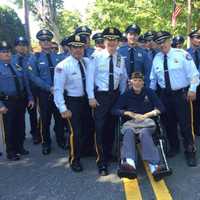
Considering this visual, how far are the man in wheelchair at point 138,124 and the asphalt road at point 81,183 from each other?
230 mm

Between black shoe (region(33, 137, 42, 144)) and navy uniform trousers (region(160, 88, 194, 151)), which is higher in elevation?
navy uniform trousers (region(160, 88, 194, 151))

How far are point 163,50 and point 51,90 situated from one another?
2149 millimetres

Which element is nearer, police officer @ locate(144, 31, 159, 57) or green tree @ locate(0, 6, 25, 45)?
police officer @ locate(144, 31, 159, 57)

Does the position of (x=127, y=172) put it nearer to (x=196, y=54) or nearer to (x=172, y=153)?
(x=172, y=153)

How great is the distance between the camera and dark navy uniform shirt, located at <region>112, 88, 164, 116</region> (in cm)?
689

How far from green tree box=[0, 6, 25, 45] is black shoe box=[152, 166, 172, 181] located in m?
24.5

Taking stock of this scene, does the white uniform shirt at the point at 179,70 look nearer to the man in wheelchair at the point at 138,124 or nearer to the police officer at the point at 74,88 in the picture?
the man in wheelchair at the point at 138,124

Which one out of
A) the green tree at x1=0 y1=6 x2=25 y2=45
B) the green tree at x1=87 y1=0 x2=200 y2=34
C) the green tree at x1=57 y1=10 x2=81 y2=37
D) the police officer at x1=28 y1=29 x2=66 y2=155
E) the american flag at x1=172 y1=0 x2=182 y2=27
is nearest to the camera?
the police officer at x1=28 y1=29 x2=66 y2=155

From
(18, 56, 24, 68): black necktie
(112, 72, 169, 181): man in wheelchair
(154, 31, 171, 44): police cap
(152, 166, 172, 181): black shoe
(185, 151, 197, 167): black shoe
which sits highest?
(154, 31, 171, 44): police cap

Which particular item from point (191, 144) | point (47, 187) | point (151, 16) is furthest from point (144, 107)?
point (151, 16)

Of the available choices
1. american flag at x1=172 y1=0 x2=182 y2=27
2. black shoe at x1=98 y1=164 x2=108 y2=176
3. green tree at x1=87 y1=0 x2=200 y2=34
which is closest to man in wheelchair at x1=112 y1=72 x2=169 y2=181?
black shoe at x1=98 y1=164 x2=108 y2=176

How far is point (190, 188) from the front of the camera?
224 inches

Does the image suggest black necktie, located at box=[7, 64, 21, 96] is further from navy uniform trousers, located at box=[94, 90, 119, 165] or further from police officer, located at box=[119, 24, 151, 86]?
police officer, located at box=[119, 24, 151, 86]

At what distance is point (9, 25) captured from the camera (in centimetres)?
3044
